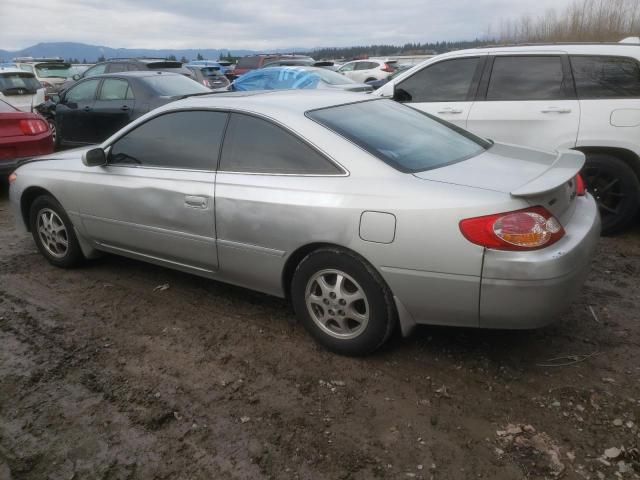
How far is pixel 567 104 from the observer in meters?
5.07

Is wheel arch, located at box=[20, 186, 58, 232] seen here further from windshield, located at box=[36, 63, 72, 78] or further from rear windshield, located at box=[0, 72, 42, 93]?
windshield, located at box=[36, 63, 72, 78]

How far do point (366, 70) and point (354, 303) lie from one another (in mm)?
23098

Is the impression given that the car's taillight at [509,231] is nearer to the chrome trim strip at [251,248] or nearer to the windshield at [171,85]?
the chrome trim strip at [251,248]

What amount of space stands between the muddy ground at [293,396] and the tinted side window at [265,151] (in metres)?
1.07

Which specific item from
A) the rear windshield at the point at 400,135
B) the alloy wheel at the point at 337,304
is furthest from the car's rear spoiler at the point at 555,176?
the alloy wheel at the point at 337,304

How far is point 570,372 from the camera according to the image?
2.95m

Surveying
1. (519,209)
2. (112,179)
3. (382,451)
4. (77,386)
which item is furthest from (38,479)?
(519,209)

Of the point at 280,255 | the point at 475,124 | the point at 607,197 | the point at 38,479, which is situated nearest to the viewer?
the point at 38,479

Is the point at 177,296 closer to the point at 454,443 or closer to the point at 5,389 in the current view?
the point at 5,389

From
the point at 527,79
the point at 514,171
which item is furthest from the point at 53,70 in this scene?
the point at 514,171

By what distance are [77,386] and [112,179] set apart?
1648 mm

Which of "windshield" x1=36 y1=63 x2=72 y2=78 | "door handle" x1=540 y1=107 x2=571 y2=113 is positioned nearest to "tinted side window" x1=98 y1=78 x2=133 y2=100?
"door handle" x1=540 y1=107 x2=571 y2=113

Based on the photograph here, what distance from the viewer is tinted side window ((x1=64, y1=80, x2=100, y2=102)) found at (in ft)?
28.5

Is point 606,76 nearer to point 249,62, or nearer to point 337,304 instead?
point 337,304
